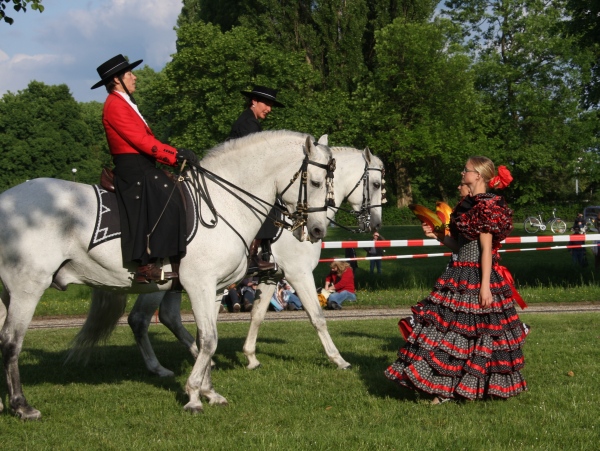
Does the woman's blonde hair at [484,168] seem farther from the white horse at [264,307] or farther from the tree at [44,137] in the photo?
the tree at [44,137]

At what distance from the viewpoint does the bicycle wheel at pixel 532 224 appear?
170 ft

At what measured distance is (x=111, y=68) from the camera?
8.19m

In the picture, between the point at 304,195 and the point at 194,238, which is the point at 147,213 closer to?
the point at 194,238

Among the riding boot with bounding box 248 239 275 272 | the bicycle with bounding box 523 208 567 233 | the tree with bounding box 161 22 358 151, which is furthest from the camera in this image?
the tree with bounding box 161 22 358 151

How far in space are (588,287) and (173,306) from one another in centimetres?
1312

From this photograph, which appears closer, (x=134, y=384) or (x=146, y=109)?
(x=134, y=384)

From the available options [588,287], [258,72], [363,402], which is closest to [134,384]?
[363,402]

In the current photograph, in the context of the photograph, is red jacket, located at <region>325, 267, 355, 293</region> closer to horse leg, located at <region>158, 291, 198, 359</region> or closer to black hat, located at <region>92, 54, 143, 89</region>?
horse leg, located at <region>158, 291, 198, 359</region>

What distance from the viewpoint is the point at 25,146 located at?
80.0 m

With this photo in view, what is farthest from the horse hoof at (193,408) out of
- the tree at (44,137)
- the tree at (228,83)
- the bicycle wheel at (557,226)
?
the tree at (44,137)

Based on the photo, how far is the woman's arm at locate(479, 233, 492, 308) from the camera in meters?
7.68

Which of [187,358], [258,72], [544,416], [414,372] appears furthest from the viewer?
[258,72]

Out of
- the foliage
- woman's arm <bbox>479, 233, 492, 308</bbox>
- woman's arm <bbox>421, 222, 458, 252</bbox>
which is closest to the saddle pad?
woman's arm <bbox>421, 222, 458, 252</bbox>

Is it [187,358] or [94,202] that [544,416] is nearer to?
[94,202]
